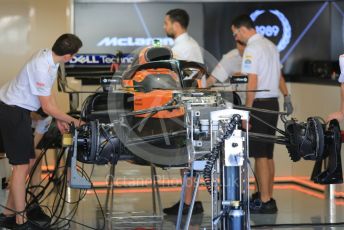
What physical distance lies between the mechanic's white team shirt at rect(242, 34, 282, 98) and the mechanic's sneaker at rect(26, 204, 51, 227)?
A: 2.05 metres

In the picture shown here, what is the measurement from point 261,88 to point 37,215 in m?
2.19

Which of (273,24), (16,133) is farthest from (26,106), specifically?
(273,24)

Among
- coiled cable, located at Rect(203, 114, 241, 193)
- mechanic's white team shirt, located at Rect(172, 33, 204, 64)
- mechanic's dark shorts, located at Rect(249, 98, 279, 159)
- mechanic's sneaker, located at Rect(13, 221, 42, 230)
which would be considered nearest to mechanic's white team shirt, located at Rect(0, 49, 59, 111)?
mechanic's sneaker, located at Rect(13, 221, 42, 230)

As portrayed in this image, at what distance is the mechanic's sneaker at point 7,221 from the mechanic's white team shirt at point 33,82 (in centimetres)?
89

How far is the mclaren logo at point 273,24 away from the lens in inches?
374

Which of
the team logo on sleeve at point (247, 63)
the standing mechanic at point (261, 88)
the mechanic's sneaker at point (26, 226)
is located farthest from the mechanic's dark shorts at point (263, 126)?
the mechanic's sneaker at point (26, 226)

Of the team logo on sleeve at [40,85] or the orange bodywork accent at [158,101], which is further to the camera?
the team logo on sleeve at [40,85]

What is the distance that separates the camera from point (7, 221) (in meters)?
6.14

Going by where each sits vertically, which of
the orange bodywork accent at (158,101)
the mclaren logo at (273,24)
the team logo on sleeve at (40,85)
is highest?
the mclaren logo at (273,24)

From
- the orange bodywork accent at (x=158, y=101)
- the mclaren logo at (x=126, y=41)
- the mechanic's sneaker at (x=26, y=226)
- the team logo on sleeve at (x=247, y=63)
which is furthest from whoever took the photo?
the mclaren logo at (x=126, y=41)

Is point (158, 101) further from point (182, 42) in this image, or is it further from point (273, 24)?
point (273, 24)

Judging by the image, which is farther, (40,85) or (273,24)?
(273,24)

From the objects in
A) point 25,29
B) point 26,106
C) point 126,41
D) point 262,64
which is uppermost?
point 25,29

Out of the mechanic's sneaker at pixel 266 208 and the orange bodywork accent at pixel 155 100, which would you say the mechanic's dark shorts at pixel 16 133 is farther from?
the mechanic's sneaker at pixel 266 208
